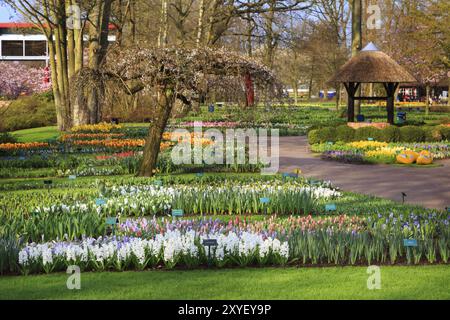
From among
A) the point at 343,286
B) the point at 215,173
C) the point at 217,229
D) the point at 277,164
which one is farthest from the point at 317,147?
the point at 343,286

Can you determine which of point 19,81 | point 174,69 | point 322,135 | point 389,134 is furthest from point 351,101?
point 19,81

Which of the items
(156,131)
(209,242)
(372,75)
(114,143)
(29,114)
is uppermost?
(372,75)

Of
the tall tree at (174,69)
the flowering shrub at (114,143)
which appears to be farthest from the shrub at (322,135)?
the tall tree at (174,69)

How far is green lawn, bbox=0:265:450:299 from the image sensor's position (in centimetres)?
573

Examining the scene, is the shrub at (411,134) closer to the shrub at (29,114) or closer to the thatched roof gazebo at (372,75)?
the thatched roof gazebo at (372,75)

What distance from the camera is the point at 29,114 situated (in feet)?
116

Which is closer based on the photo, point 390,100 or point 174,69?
point 174,69

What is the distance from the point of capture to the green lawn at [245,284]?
5.73 meters

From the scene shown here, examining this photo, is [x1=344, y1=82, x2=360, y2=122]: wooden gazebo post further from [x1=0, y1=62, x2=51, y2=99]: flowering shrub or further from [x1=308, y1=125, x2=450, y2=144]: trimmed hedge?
[x1=0, y1=62, x2=51, y2=99]: flowering shrub

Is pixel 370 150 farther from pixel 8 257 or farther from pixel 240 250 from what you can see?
pixel 8 257

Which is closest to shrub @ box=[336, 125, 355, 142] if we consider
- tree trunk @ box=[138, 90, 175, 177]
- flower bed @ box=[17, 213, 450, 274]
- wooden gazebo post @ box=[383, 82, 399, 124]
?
wooden gazebo post @ box=[383, 82, 399, 124]

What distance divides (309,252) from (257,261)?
1.66 feet

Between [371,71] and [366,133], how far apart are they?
4.73 m

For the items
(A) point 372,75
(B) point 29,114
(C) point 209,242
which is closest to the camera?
(C) point 209,242
